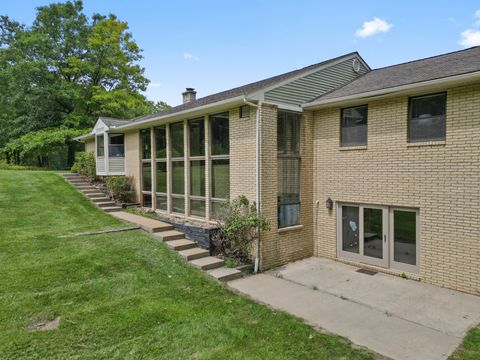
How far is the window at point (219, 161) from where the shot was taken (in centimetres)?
884

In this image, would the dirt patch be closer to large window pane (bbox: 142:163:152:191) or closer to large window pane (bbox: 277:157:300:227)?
large window pane (bbox: 277:157:300:227)

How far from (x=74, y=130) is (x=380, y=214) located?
947 inches

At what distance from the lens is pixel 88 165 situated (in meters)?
16.0

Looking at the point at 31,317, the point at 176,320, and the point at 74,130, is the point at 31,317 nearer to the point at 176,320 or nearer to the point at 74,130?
the point at 176,320

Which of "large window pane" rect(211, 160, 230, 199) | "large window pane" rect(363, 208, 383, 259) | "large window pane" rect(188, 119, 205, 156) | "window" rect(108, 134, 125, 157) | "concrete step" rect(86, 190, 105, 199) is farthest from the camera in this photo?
"window" rect(108, 134, 125, 157)

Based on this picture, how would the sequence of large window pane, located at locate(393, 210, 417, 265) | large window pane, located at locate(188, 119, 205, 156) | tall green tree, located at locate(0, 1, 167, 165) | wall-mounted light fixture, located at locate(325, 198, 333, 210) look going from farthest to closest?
1. tall green tree, located at locate(0, 1, 167, 165)
2. large window pane, located at locate(188, 119, 205, 156)
3. wall-mounted light fixture, located at locate(325, 198, 333, 210)
4. large window pane, located at locate(393, 210, 417, 265)

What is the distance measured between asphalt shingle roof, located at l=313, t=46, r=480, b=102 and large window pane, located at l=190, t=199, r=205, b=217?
4769 mm

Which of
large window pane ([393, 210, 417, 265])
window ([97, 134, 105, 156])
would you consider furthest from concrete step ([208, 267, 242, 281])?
window ([97, 134, 105, 156])

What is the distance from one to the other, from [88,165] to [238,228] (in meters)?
11.6

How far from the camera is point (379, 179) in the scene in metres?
7.70

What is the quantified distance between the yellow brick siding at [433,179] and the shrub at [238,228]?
2.59 meters

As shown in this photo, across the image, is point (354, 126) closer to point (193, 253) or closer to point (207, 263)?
point (207, 263)

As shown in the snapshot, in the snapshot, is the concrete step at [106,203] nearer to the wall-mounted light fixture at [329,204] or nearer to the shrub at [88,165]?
the shrub at [88,165]

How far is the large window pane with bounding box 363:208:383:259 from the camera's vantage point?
306 inches
